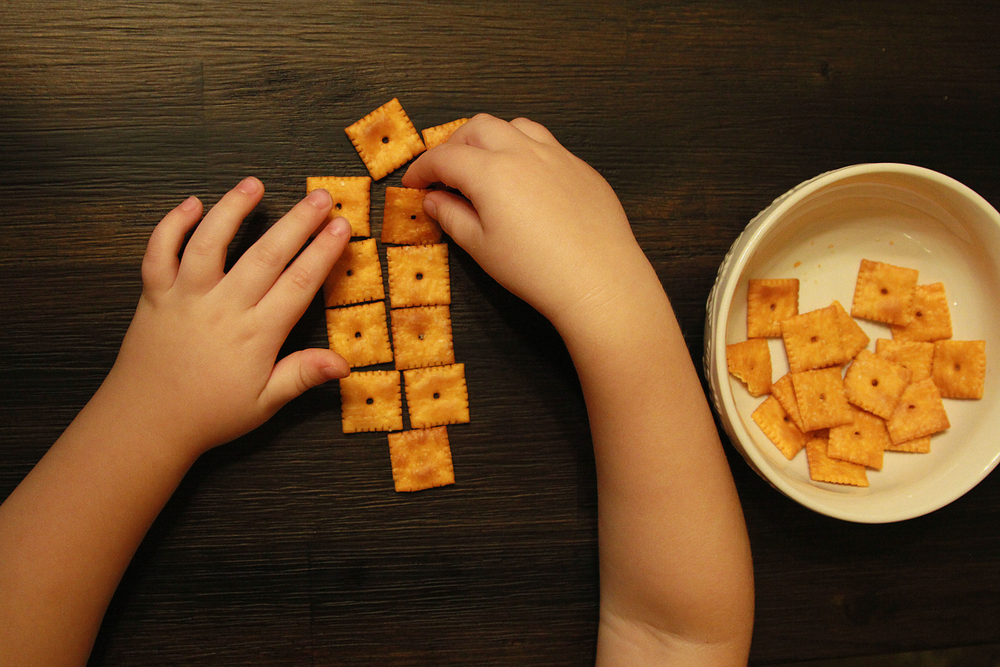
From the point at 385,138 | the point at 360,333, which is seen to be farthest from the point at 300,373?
the point at 385,138

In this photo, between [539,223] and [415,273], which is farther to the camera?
[415,273]

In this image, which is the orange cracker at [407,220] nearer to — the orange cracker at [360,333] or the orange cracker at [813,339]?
the orange cracker at [360,333]

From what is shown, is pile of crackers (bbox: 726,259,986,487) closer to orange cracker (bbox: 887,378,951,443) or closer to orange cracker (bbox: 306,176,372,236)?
orange cracker (bbox: 887,378,951,443)

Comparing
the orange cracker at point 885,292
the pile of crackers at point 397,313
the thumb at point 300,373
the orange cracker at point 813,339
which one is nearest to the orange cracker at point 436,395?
the pile of crackers at point 397,313

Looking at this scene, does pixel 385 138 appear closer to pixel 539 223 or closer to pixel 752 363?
pixel 539 223

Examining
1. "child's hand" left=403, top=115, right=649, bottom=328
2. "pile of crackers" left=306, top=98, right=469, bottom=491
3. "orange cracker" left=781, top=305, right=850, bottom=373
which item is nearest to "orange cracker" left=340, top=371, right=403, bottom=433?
"pile of crackers" left=306, top=98, right=469, bottom=491
